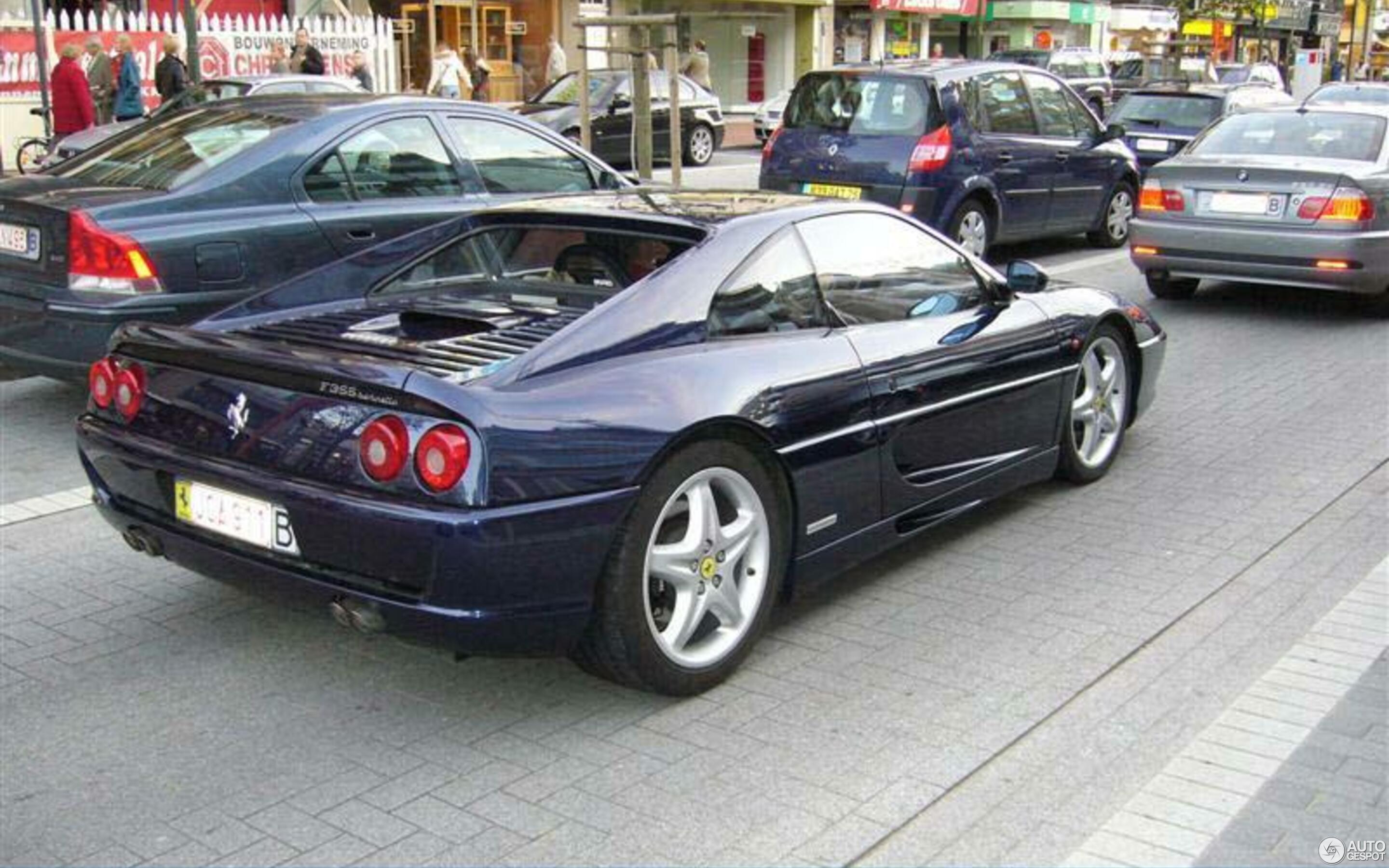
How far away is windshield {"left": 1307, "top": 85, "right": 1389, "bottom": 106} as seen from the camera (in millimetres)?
17125

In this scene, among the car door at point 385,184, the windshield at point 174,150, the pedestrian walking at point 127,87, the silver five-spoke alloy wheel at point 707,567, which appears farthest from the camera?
the pedestrian walking at point 127,87

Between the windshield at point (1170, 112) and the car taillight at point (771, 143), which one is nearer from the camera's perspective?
the car taillight at point (771, 143)

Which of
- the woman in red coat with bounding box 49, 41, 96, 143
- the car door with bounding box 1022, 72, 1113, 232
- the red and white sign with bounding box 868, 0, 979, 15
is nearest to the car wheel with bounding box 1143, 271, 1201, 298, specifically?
the car door with bounding box 1022, 72, 1113, 232

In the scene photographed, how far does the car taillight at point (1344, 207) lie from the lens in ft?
31.9

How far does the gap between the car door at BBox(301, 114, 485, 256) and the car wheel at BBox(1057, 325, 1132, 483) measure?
3445 millimetres

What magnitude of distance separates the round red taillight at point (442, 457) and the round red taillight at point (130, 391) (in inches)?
45.1

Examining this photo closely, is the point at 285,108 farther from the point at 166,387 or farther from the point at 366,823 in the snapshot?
the point at 366,823

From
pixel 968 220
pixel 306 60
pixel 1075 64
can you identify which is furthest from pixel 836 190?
pixel 1075 64

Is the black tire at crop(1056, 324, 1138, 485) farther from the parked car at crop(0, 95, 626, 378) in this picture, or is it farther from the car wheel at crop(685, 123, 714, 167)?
the car wheel at crop(685, 123, 714, 167)

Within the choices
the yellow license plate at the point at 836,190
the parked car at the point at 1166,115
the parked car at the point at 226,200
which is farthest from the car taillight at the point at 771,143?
the parked car at the point at 1166,115

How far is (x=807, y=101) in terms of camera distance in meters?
12.2

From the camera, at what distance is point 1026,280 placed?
5898 millimetres

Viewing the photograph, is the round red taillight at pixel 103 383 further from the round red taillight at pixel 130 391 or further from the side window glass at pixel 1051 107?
the side window glass at pixel 1051 107

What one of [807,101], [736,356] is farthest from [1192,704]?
[807,101]
